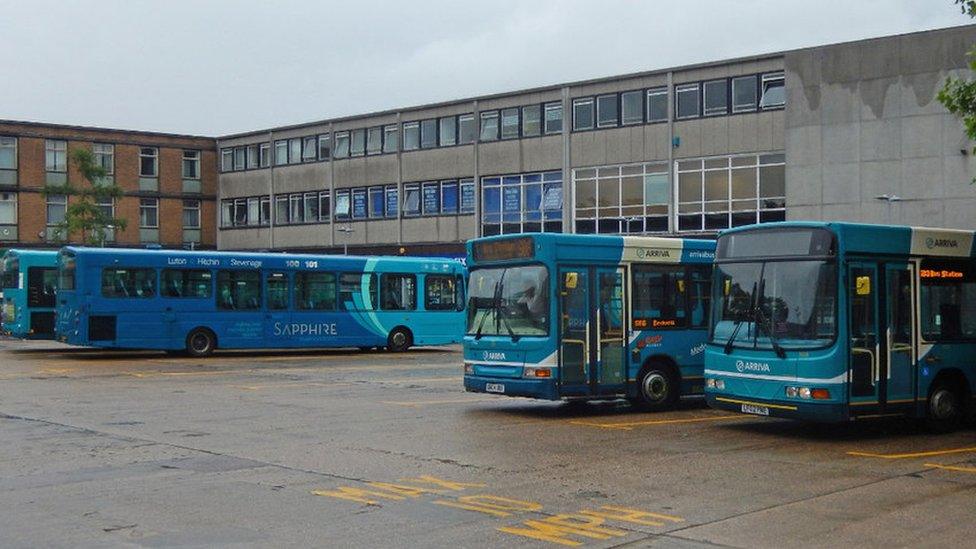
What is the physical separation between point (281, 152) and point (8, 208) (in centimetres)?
1500

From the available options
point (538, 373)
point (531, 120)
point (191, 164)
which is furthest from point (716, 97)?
point (191, 164)

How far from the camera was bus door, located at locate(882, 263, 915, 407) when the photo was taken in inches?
615

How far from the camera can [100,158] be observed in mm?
67500

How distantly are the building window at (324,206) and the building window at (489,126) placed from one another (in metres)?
11.8

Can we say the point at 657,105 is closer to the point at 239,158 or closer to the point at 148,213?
the point at 239,158

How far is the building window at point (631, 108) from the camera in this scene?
1998 inches

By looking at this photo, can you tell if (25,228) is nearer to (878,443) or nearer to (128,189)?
(128,189)

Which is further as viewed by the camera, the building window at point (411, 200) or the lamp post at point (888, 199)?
the building window at point (411, 200)

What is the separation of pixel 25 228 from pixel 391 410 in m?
52.2

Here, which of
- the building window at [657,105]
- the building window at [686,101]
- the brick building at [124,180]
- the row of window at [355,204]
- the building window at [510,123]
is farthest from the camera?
the brick building at [124,180]

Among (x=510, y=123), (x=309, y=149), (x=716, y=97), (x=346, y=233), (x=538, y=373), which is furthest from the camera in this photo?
(x=309, y=149)

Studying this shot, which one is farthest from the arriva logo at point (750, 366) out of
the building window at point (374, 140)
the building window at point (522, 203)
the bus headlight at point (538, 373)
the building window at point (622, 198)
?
the building window at point (374, 140)

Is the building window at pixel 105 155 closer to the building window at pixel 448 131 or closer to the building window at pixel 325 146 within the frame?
the building window at pixel 325 146

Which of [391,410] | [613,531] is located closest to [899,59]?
[391,410]
